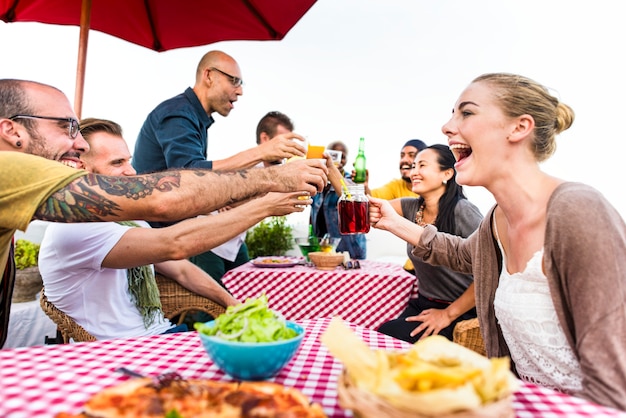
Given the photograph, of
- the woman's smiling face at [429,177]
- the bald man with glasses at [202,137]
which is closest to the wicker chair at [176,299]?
the bald man with glasses at [202,137]

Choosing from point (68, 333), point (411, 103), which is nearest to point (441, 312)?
point (68, 333)

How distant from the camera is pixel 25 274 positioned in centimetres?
271

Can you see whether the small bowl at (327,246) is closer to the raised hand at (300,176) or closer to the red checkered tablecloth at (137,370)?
the raised hand at (300,176)

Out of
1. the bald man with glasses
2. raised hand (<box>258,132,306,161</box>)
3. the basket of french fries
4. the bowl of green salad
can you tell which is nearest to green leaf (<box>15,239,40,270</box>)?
the bald man with glasses

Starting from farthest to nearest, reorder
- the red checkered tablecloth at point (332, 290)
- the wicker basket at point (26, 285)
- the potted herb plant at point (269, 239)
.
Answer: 1. the potted herb plant at point (269, 239)
2. the red checkered tablecloth at point (332, 290)
3. the wicker basket at point (26, 285)

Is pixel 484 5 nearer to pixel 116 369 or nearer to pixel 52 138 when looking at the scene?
pixel 52 138

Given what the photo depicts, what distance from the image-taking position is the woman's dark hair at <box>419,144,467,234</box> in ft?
8.91

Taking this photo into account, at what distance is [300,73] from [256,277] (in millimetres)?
5020

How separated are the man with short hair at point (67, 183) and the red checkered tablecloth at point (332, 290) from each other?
4.24 feet

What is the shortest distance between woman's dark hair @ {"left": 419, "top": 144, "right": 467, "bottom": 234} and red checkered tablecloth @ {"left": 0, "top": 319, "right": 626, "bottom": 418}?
1.70 metres

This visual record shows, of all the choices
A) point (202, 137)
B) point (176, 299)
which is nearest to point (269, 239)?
point (202, 137)

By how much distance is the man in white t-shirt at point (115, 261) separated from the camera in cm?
165

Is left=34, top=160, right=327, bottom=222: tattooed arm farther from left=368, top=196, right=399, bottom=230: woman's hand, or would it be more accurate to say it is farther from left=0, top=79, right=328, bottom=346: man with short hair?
left=368, top=196, right=399, bottom=230: woman's hand

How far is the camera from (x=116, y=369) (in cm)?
92
